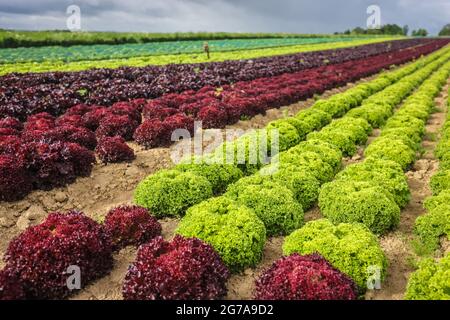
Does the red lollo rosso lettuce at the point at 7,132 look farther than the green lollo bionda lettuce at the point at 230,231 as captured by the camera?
Yes

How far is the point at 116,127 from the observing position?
14.3 metres

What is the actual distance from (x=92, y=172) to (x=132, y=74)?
1730cm

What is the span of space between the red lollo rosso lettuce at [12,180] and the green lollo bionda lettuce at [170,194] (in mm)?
2678

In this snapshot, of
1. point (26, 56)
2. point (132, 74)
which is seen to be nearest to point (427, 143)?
point (132, 74)

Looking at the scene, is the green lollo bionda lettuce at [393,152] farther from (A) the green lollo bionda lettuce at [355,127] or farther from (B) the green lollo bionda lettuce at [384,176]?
(A) the green lollo bionda lettuce at [355,127]

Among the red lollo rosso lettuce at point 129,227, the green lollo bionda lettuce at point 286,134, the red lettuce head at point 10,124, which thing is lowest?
the red lollo rosso lettuce at point 129,227

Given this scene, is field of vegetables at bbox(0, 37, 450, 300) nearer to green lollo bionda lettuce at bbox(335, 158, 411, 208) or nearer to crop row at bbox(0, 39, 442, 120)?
green lollo bionda lettuce at bbox(335, 158, 411, 208)

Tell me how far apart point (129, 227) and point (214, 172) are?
330 cm

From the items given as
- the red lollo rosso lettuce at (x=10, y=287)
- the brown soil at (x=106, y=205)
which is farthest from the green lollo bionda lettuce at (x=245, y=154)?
the red lollo rosso lettuce at (x=10, y=287)

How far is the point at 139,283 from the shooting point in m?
5.98

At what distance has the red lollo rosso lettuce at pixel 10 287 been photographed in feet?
19.0

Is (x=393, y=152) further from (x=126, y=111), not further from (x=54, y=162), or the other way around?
(x=126, y=111)

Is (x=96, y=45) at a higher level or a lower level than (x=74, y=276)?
higher
